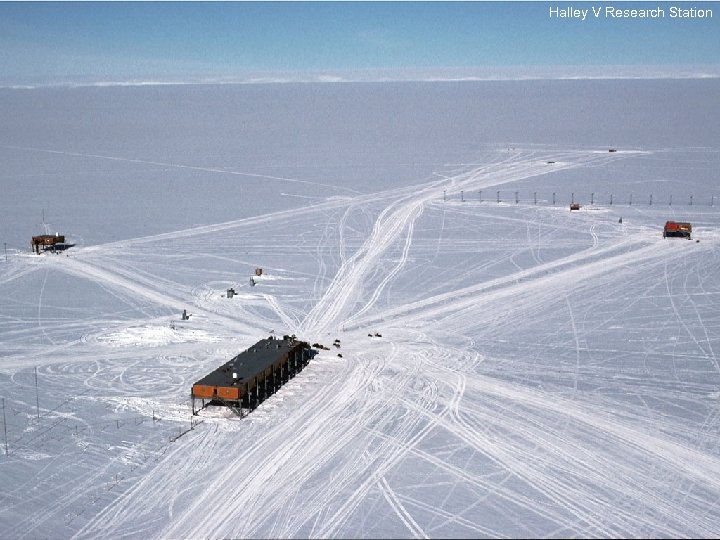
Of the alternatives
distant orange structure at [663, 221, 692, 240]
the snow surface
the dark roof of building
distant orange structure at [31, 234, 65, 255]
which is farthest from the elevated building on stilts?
distant orange structure at [663, 221, 692, 240]

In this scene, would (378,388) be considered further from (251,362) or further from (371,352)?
(251,362)

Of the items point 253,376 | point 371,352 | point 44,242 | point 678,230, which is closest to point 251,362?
point 253,376

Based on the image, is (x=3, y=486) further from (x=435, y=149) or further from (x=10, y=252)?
(x=435, y=149)

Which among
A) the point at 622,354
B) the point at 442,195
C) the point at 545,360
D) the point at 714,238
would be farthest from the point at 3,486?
the point at 442,195

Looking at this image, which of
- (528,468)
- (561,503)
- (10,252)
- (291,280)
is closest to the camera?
(561,503)

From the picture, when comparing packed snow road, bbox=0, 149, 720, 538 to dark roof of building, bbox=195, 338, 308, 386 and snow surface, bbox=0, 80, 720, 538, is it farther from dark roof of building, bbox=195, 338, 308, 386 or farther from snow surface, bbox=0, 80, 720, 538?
dark roof of building, bbox=195, 338, 308, 386

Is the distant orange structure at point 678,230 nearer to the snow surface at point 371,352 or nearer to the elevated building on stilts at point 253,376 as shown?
the snow surface at point 371,352

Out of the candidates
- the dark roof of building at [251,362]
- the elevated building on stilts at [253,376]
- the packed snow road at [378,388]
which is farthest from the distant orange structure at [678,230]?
the elevated building on stilts at [253,376]
